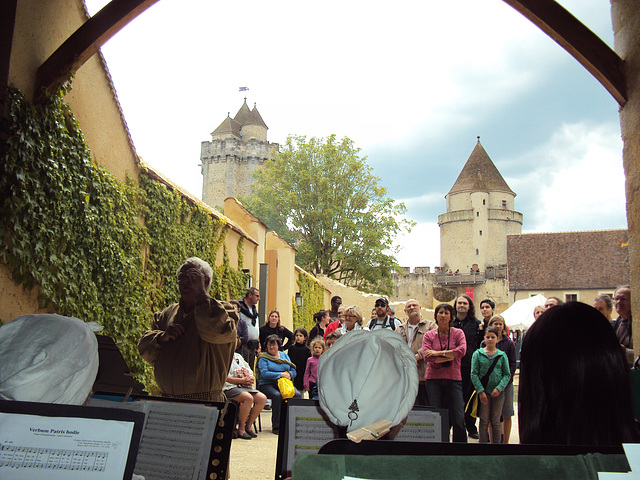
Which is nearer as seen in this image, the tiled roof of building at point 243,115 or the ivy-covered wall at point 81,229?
the ivy-covered wall at point 81,229

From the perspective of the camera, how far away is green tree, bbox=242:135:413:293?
31.7 metres

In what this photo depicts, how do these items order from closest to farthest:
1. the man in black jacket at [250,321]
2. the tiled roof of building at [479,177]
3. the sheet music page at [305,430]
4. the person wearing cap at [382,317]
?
the sheet music page at [305,430]
the person wearing cap at [382,317]
the man in black jacket at [250,321]
the tiled roof of building at [479,177]

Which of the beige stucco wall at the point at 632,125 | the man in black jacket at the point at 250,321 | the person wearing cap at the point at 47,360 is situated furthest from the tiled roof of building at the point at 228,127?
the person wearing cap at the point at 47,360

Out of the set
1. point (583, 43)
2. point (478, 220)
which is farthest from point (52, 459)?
point (478, 220)

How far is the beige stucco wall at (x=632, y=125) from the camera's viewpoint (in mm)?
4215

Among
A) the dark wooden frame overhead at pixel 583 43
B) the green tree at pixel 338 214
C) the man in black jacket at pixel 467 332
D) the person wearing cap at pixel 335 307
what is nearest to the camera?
the dark wooden frame overhead at pixel 583 43

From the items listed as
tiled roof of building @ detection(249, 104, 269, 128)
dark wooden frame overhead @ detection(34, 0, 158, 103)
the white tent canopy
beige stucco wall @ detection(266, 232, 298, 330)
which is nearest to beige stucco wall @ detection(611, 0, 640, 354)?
dark wooden frame overhead @ detection(34, 0, 158, 103)

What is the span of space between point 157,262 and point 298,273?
11877mm

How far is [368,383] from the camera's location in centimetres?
153

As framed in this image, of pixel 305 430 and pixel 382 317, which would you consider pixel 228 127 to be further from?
pixel 305 430

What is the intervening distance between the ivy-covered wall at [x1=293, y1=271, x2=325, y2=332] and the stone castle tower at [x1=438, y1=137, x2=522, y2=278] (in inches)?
1399

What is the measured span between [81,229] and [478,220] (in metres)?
54.6

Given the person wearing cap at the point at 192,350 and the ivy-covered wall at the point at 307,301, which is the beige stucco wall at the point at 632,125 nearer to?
the person wearing cap at the point at 192,350

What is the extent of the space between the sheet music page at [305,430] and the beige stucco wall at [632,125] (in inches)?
117
